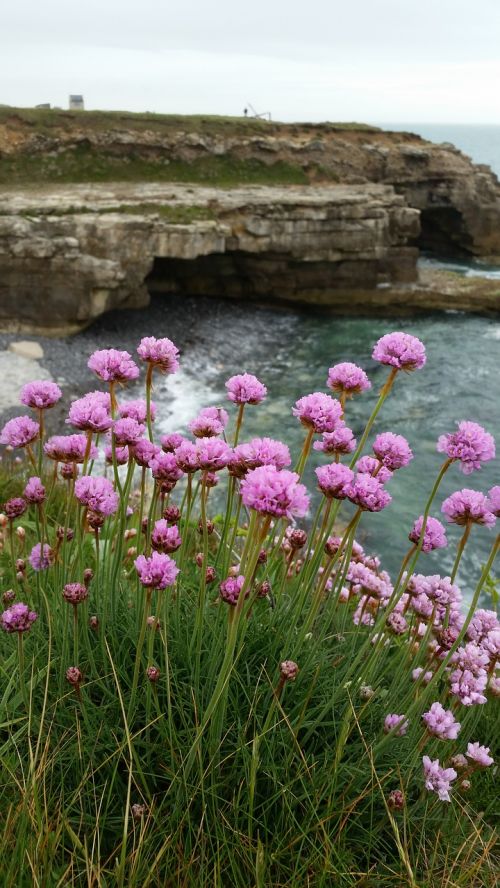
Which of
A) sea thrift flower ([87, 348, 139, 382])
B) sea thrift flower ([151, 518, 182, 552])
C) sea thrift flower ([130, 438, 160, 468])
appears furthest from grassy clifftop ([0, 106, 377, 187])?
sea thrift flower ([151, 518, 182, 552])

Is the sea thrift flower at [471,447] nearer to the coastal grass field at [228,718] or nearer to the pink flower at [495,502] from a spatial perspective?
the coastal grass field at [228,718]

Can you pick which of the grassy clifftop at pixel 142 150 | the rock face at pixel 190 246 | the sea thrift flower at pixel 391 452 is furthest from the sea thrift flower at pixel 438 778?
the grassy clifftop at pixel 142 150

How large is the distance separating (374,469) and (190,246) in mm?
14607

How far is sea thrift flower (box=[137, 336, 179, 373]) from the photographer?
2.49 m

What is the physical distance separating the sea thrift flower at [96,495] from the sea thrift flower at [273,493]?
680mm

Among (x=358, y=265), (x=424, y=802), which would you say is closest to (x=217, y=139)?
(x=358, y=265)

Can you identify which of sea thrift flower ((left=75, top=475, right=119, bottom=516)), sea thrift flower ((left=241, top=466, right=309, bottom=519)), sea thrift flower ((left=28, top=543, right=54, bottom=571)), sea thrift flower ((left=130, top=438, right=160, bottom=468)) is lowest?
sea thrift flower ((left=28, top=543, right=54, bottom=571))

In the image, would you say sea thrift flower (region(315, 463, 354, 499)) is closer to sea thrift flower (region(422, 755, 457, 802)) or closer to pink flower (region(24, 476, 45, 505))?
sea thrift flower (region(422, 755, 457, 802))

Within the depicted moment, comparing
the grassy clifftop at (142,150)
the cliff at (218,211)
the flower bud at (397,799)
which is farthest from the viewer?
the grassy clifftop at (142,150)

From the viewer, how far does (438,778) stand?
210 cm

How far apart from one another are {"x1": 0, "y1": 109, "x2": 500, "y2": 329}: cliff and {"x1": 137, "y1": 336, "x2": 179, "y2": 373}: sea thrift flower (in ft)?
41.9

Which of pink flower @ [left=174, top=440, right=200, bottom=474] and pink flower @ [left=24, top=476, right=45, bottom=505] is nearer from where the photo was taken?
pink flower @ [left=174, top=440, right=200, bottom=474]

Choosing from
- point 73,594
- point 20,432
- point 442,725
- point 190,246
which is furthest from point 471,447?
point 190,246

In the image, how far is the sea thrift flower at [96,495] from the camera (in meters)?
2.11
